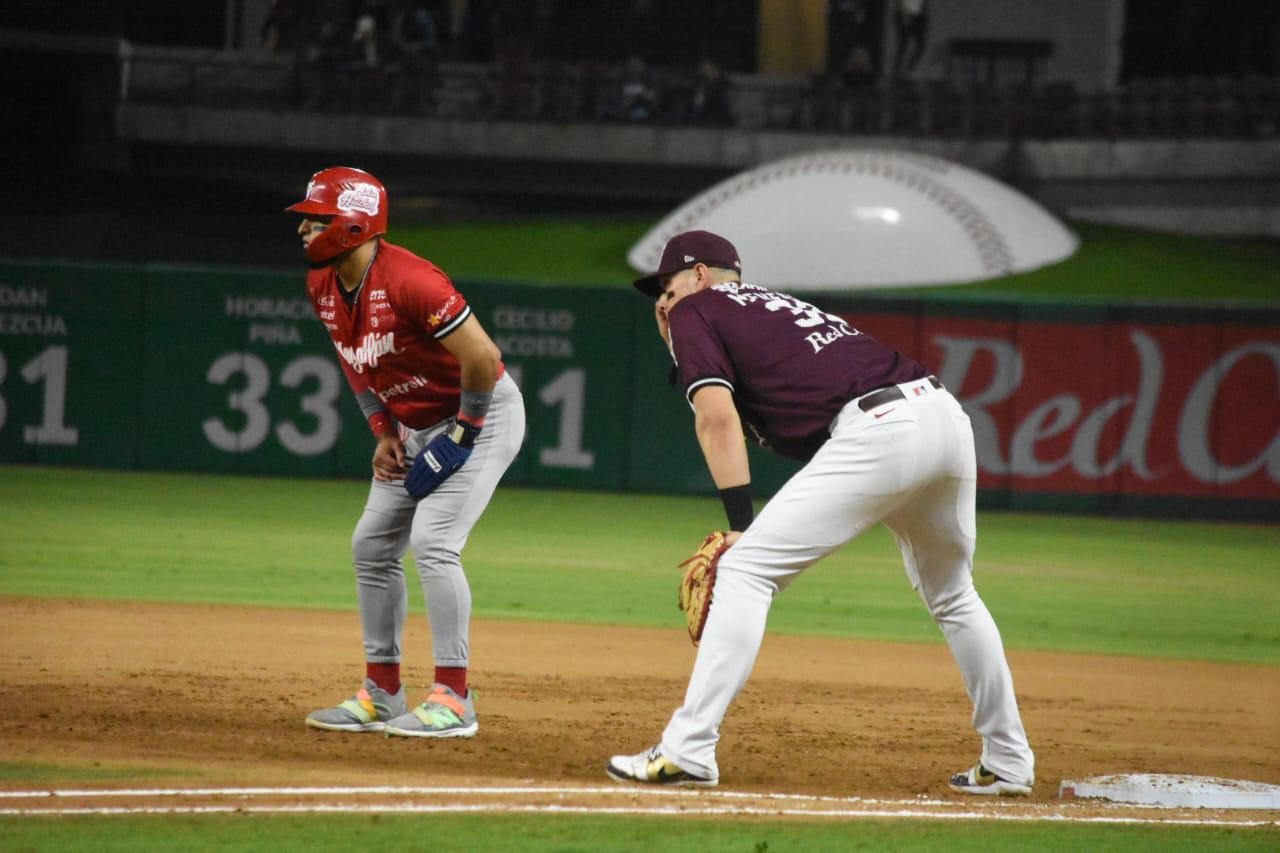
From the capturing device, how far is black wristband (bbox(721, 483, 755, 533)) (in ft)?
13.5

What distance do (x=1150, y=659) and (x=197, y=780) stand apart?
4965 mm

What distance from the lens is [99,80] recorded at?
79.0ft

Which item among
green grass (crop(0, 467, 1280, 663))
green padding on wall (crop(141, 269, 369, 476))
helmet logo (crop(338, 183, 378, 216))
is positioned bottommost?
green grass (crop(0, 467, 1280, 663))

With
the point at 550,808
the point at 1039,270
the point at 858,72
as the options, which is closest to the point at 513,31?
the point at 858,72

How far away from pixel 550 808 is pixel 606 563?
6.13 metres

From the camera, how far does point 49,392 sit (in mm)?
13055

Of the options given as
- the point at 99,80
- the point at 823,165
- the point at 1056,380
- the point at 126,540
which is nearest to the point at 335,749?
the point at 126,540

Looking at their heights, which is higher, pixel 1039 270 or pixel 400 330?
pixel 400 330

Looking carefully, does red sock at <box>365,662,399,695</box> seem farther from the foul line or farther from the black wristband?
the black wristband

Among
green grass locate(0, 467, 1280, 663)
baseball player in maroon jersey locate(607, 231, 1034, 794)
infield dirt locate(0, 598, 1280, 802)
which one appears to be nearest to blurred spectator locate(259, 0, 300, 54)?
green grass locate(0, 467, 1280, 663)

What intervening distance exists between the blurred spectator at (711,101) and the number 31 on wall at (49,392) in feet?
41.2

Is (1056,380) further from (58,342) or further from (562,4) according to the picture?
(562,4)

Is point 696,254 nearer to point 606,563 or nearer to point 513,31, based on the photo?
point 606,563

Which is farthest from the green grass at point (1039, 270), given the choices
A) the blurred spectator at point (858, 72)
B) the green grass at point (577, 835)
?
the green grass at point (577, 835)
